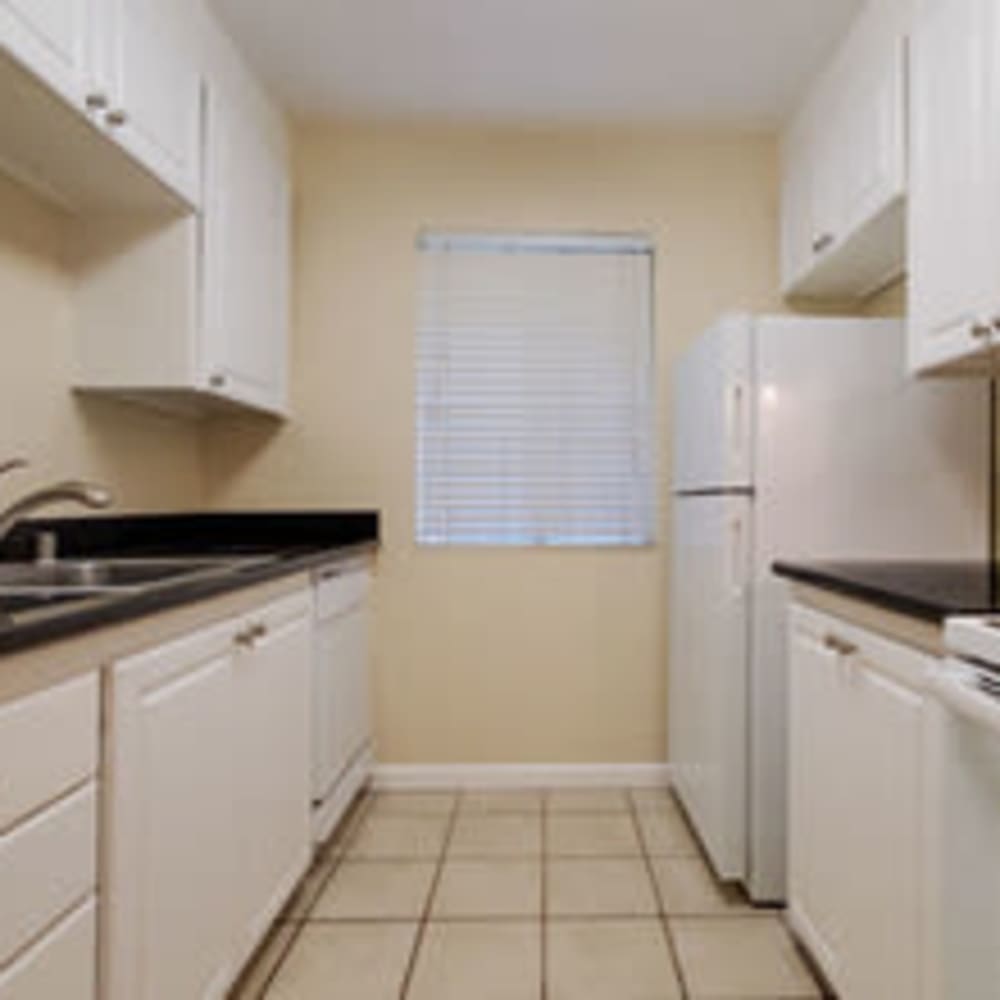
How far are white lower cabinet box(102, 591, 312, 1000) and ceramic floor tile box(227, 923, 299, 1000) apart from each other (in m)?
0.15

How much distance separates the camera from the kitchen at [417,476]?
3.69 ft

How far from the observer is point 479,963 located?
165 centimetres

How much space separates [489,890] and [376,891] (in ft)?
1.02

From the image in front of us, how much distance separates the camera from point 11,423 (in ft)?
5.47

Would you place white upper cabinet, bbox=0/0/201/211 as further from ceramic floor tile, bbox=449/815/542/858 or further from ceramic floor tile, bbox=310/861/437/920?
ceramic floor tile, bbox=449/815/542/858

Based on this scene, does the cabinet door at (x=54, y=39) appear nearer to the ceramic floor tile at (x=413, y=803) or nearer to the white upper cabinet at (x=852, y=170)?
the white upper cabinet at (x=852, y=170)

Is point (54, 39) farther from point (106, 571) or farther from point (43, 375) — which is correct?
point (106, 571)

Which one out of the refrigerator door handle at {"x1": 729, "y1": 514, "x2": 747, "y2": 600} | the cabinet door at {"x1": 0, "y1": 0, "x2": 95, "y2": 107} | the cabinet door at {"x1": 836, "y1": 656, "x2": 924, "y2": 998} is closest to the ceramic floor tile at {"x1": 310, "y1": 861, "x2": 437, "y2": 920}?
the cabinet door at {"x1": 836, "y1": 656, "x2": 924, "y2": 998}

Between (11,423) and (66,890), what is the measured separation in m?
1.18

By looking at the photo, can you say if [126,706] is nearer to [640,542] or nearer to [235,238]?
[235,238]

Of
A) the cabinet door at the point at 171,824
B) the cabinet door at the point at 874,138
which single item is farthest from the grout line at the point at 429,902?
the cabinet door at the point at 874,138

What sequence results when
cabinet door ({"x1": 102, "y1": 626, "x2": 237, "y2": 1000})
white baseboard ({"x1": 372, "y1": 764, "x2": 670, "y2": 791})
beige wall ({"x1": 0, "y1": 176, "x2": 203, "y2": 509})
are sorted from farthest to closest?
white baseboard ({"x1": 372, "y1": 764, "x2": 670, "y2": 791}) < beige wall ({"x1": 0, "y1": 176, "x2": 203, "y2": 509}) < cabinet door ({"x1": 102, "y1": 626, "x2": 237, "y2": 1000})

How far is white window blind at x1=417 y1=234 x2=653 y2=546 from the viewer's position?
2.69m

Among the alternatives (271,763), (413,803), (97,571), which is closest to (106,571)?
(97,571)
